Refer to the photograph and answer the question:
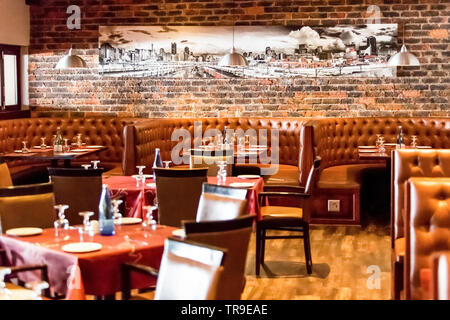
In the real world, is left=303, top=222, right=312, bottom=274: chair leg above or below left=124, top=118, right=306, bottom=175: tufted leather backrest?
below

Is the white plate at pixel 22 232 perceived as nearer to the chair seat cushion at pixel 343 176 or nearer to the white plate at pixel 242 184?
the white plate at pixel 242 184

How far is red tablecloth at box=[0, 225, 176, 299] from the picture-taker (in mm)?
3830

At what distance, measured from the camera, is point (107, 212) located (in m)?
4.38

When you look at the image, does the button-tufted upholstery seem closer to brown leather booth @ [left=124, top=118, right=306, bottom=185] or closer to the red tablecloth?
brown leather booth @ [left=124, top=118, right=306, bottom=185]

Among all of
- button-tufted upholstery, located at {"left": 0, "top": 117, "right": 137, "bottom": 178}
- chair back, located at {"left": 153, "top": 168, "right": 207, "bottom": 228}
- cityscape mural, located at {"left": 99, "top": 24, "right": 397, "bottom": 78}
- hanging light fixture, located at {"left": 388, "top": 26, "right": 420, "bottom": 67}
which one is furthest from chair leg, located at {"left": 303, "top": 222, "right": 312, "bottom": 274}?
button-tufted upholstery, located at {"left": 0, "top": 117, "right": 137, "bottom": 178}

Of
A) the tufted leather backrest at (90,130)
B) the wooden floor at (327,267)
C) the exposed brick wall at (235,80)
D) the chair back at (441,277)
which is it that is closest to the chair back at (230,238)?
the chair back at (441,277)

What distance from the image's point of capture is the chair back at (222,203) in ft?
14.7

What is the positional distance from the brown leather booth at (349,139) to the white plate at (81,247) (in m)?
4.90

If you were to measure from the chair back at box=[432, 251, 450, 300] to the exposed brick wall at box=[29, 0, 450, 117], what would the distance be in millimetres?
7400

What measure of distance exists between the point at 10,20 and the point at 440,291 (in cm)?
866

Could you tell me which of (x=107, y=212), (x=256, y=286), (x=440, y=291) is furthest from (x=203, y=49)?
(x=440, y=291)

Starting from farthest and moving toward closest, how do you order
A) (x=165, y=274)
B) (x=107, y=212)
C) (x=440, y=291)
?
(x=107, y=212)
(x=165, y=274)
(x=440, y=291)

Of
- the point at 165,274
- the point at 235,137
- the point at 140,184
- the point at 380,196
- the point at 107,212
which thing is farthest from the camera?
the point at 235,137
